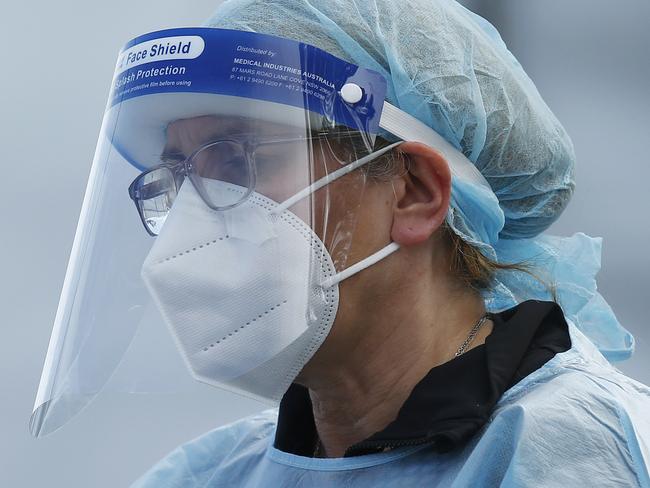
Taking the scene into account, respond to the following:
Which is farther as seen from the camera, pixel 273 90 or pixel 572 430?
pixel 273 90

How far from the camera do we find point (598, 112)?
8.81 feet

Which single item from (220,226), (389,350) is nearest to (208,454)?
(389,350)

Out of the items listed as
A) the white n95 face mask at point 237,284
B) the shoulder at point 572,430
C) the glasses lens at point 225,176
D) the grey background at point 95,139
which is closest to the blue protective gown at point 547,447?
the shoulder at point 572,430

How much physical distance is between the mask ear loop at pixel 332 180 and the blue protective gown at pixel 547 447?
27cm

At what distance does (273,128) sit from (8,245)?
4.19ft

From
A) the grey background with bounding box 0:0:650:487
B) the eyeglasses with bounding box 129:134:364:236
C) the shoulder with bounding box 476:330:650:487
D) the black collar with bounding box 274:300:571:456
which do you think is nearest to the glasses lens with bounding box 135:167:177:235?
the eyeglasses with bounding box 129:134:364:236

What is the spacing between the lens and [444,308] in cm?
148

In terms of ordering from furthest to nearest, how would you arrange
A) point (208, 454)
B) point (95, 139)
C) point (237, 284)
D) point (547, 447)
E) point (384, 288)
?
point (95, 139)
point (208, 454)
point (384, 288)
point (237, 284)
point (547, 447)

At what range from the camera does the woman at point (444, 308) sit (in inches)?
48.9

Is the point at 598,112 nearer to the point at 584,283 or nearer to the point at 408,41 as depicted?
the point at 584,283

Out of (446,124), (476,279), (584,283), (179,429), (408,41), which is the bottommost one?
(179,429)

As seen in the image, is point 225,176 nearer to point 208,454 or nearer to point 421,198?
point 421,198

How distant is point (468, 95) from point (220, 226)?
0.44 m

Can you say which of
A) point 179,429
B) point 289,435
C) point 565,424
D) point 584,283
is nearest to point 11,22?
point 179,429
